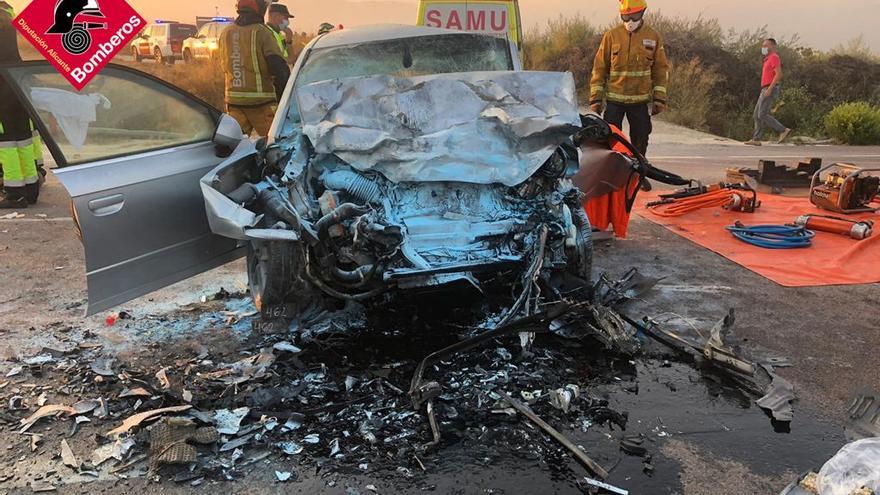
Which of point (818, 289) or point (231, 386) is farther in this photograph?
point (818, 289)

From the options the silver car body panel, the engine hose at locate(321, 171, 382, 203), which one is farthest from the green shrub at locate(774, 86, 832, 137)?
the silver car body panel

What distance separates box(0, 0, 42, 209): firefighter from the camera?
6.87 meters

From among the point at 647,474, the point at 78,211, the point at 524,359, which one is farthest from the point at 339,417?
the point at 78,211

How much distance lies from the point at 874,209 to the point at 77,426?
7.66 metres

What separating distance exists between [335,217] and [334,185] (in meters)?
0.33

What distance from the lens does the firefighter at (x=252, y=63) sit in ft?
20.8

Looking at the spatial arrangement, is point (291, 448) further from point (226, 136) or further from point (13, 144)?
point (13, 144)

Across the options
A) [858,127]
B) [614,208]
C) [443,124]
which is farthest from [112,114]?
[858,127]

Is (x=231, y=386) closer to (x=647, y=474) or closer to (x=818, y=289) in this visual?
(x=647, y=474)

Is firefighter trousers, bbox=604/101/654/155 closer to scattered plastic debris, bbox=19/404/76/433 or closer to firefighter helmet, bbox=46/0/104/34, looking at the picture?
firefighter helmet, bbox=46/0/104/34

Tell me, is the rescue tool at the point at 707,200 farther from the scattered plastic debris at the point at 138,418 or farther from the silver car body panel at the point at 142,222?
the scattered plastic debris at the point at 138,418

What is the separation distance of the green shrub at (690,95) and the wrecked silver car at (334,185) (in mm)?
14293

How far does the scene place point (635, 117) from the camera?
24.7ft

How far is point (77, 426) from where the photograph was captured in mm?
3037
